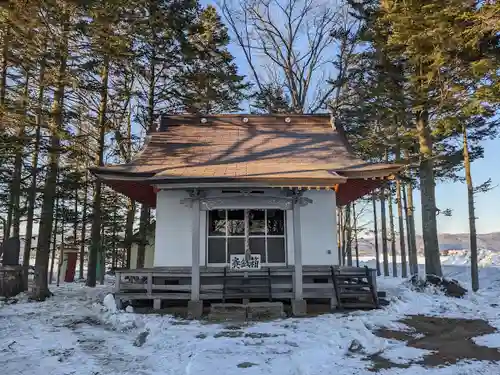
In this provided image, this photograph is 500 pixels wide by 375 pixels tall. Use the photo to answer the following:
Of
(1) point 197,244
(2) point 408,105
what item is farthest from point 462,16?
(1) point 197,244

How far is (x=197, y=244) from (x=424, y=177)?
8.87 metres

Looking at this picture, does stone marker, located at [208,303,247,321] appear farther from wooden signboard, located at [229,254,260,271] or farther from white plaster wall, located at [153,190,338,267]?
white plaster wall, located at [153,190,338,267]

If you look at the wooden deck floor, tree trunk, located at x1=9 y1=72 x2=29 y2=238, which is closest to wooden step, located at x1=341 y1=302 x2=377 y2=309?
the wooden deck floor

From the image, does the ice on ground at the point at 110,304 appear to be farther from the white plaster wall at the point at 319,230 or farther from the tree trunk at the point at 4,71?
the tree trunk at the point at 4,71

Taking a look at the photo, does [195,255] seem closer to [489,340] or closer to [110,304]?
[110,304]

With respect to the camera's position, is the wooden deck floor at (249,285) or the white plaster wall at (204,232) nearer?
the wooden deck floor at (249,285)

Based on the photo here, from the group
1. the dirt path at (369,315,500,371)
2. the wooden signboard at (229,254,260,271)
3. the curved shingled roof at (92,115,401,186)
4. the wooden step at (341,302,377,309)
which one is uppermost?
the curved shingled roof at (92,115,401,186)

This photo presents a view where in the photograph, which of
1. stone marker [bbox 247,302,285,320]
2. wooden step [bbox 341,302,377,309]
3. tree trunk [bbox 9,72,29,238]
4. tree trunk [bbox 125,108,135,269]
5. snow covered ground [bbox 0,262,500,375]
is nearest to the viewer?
snow covered ground [bbox 0,262,500,375]

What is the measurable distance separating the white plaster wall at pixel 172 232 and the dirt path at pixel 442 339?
5.43 metres

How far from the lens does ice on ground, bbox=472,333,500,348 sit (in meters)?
5.68

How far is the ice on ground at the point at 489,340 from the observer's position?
568 cm

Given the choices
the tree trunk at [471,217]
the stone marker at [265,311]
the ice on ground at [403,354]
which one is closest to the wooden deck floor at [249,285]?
the stone marker at [265,311]

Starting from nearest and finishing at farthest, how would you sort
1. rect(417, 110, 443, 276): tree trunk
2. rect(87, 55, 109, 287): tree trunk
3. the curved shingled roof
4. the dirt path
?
the dirt path → the curved shingled roof → rect(417, 110, 443, 276): tree trunk → rect(87, 55, 109, 287): tree trunk

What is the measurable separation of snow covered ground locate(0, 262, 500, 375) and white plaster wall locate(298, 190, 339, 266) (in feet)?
6.70
